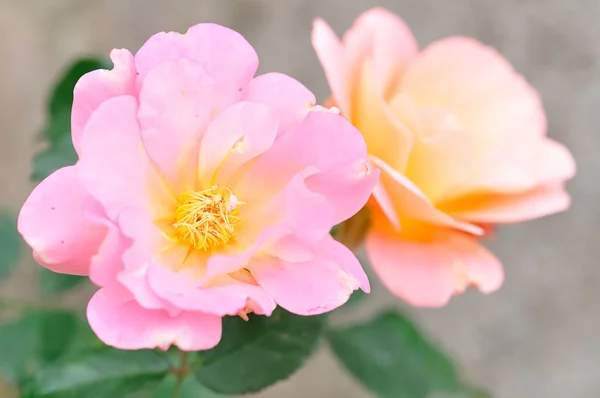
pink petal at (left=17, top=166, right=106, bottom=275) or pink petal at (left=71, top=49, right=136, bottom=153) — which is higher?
pink petal at (left=71, top=49, right=136, bottom=153)

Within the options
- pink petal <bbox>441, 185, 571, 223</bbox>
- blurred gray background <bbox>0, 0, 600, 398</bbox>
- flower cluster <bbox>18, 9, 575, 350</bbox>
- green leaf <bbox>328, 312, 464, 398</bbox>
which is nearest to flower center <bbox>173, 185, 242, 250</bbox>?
flower cluster <bbox>18, 9, 575, 350</bbox>

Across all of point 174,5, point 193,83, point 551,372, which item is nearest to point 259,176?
point 193,83

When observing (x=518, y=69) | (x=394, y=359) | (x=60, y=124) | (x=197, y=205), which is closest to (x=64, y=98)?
(x=60, y=124)

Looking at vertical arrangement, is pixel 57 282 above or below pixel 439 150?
below

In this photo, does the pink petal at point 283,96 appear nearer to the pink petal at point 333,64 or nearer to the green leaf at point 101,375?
the pink petal at point 333,64

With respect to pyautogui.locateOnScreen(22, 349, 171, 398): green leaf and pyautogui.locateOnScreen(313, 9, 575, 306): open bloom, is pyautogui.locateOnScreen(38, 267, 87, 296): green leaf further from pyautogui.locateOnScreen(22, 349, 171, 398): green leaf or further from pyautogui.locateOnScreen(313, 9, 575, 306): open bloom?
pyautogui.locateOnScreen(313, 9, 575, 306): open bloom

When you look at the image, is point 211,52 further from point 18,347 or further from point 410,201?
point 18,347

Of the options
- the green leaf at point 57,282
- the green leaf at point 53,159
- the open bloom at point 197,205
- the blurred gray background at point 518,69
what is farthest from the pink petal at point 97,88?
the blurred gray background at point 518,69
